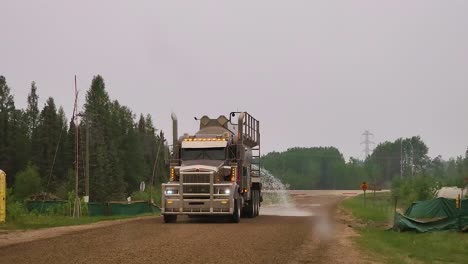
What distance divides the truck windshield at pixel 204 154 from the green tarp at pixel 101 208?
13384mm

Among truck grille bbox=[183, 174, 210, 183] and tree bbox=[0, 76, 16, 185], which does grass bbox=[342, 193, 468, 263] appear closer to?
truck grille bbox=[183, 174, 210, 183]

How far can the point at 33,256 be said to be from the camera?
47.7 feet

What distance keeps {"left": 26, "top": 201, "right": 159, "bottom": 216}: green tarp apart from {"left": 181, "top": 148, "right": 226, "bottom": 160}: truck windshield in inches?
527

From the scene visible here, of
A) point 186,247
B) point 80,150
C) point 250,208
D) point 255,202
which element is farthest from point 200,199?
point 80,150

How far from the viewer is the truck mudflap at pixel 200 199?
90.0 feet

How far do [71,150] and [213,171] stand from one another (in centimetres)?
8889

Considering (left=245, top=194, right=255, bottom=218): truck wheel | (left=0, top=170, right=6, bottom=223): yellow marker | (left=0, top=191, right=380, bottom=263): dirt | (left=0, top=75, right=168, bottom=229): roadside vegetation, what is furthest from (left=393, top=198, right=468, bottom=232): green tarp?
(left=0, top=75, right=168, bottom=229): roadside vegetation

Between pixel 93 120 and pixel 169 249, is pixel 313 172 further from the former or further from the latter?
pixel 169 249

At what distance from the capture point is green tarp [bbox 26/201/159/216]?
40.3 metres

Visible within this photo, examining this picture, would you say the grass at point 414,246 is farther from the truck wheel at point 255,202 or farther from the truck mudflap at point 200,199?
the truck wheel at point 255,202

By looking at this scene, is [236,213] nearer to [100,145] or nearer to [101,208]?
[101,208]

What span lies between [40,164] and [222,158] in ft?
290

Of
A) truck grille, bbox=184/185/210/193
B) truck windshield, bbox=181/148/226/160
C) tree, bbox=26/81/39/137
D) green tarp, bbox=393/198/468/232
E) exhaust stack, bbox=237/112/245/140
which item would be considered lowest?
green tarp, bbox=393/198/468/232

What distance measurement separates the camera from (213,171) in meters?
27.8
